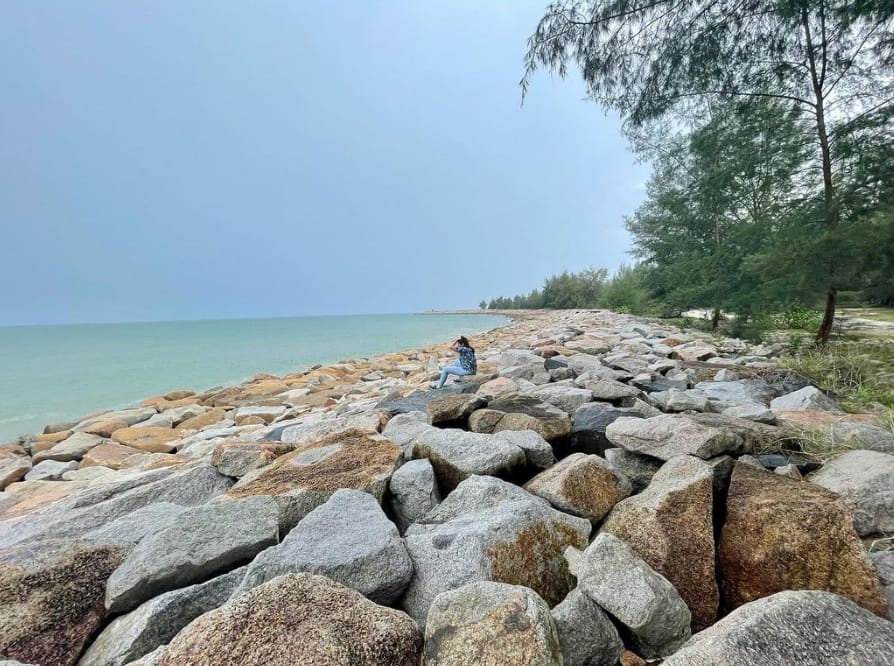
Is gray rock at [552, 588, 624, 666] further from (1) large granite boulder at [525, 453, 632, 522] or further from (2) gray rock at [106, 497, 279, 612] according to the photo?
(2) gray rock at [106, 497, 279, 612]

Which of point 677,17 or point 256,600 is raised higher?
point 677,17

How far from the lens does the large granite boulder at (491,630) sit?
3.13 ft

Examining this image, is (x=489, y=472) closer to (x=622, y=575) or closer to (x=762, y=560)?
(x=622, y=575)

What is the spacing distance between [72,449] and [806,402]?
765 cm

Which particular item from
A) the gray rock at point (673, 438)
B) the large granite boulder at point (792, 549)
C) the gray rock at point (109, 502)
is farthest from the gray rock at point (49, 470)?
the large granite boulder at point (792, 549)

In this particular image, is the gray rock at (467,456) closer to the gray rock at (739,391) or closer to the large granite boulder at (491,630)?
the large granite boulder at (491,630)

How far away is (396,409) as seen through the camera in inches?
147

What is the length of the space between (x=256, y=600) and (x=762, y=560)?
5.44 feet

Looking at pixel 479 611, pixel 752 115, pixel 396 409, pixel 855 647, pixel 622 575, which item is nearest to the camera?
pixel 855 647

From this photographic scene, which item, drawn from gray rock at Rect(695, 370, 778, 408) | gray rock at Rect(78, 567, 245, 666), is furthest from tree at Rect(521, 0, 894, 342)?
gray rock at Rect(78, 567, 245, 666)

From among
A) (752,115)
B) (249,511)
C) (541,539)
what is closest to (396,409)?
(249,511)

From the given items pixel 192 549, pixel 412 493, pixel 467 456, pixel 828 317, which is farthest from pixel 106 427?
pixel 828 317

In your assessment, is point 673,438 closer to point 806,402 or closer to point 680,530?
point 680,530

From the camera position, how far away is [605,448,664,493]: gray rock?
204 cm
